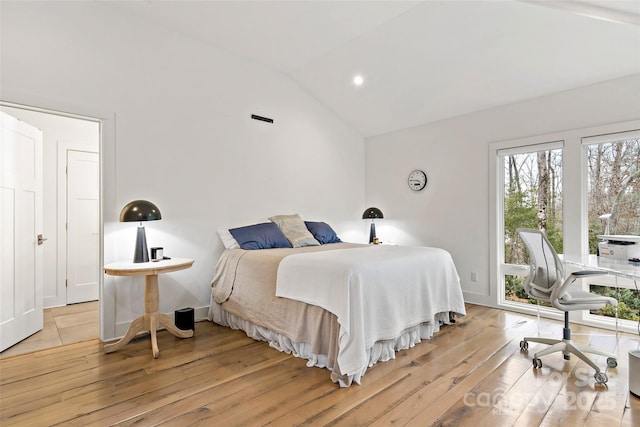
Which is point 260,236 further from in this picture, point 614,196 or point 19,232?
point 614,196

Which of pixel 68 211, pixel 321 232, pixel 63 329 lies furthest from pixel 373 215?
pixel 68 211

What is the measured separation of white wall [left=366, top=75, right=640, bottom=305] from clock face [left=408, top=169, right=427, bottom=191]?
0.22 feet

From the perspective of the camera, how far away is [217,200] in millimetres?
3887

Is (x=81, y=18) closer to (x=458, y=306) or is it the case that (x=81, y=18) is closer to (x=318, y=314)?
(x=318, y=314)

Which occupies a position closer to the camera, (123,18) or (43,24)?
(43,24)

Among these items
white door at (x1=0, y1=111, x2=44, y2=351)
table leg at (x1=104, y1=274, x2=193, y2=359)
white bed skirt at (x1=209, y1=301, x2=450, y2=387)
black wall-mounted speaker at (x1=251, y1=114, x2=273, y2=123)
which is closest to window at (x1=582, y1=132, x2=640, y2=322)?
white bed skirt at (x1=209, y1=301, x2=450, y2=387)

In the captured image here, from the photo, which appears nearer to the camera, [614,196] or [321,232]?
[614,196]

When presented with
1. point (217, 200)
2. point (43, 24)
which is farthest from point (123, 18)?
point (217, 200)

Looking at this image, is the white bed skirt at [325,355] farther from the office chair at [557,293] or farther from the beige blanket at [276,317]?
the office chair at [557,293]

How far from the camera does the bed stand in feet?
7.52

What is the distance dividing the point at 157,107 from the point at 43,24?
1.03 meters

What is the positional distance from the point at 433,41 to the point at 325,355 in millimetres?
3273

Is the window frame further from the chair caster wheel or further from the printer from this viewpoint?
the chair caster wheel

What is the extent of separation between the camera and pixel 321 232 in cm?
449
